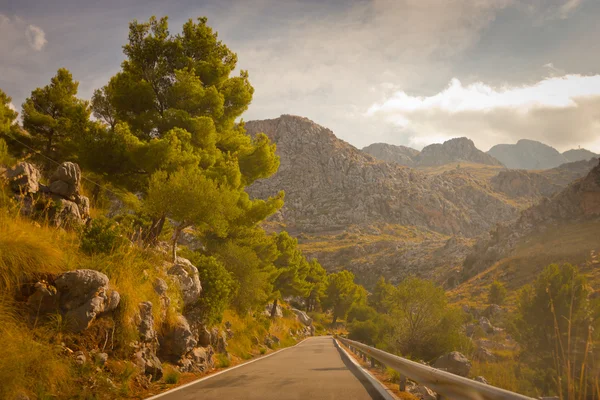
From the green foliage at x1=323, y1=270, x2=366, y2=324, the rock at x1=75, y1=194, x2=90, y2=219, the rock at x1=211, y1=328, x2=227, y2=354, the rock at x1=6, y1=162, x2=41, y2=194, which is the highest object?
the rock at x1=6, y1=162, x2=41, y2=194

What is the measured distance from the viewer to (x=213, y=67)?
1900cm

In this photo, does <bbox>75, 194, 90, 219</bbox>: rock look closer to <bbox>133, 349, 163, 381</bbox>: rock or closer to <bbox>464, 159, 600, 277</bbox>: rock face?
<bbox>133, 349, 163, 381</bbox>: rock

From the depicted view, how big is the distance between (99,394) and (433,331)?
24.2m

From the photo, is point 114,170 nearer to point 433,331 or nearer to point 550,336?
point 433,331

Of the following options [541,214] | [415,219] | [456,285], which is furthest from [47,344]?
[415,219]

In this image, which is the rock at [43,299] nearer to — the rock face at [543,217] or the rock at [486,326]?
the rock at [486,326]

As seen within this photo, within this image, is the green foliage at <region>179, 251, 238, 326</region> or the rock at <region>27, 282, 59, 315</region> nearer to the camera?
the rock at <region>27, 282, 59, 315</region>

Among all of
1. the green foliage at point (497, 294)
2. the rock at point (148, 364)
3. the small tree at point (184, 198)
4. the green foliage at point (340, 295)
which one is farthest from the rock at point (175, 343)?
the green foliage at point (497, 294)

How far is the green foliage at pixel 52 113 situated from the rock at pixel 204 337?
62.7 feet

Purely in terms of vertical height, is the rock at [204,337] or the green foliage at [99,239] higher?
the green foliage at [99,239]

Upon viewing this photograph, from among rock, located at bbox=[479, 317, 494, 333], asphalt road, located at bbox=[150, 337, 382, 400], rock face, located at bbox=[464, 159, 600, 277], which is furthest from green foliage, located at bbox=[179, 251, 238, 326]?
rock face, located at bbox=[464, 159, 600, 277]

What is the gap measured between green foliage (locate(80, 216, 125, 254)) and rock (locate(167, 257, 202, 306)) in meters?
3.20

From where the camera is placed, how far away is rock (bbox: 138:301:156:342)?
8.61 meters

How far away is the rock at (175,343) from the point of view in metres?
10.2
